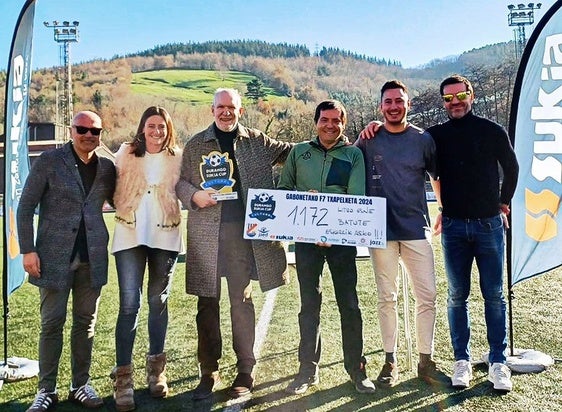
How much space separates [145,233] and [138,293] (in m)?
0.41

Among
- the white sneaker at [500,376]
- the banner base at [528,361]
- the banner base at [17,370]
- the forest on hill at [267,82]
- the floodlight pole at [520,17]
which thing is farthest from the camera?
the forest on hill at [267,82]

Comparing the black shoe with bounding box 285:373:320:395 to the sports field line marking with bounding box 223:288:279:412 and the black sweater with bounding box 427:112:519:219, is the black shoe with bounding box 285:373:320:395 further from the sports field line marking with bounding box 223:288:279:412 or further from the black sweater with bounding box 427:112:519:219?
the black sweater with bounding box 427:112:519:219

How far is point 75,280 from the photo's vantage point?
11.0 feet

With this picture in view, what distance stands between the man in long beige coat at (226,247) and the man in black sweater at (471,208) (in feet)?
4.13

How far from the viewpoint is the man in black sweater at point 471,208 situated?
3500 millimetres

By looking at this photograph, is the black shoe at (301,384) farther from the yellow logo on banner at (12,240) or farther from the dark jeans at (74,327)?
the yellow logo on banner at (12,240)

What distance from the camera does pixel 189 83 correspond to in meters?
101

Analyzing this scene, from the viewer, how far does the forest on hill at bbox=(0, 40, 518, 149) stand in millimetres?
60188

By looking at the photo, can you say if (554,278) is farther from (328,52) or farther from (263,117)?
(328,52)

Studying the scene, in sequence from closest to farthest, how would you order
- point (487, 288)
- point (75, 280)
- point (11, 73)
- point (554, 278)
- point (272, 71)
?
1. point (75, 280)
2. point (487, 288)
3. point (11, 73)
4. point (554, 278)
5. point (272, 71)

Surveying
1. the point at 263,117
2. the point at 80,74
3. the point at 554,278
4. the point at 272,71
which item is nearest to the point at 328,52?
the point at 272,71

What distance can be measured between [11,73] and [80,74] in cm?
10727

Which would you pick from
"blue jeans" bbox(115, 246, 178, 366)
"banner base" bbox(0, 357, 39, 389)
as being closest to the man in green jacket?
"blue jeans" bbox(115, 246, 178, 366)

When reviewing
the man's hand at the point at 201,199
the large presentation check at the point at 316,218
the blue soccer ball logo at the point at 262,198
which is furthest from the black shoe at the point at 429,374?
the man's hand at the point at 201,199
